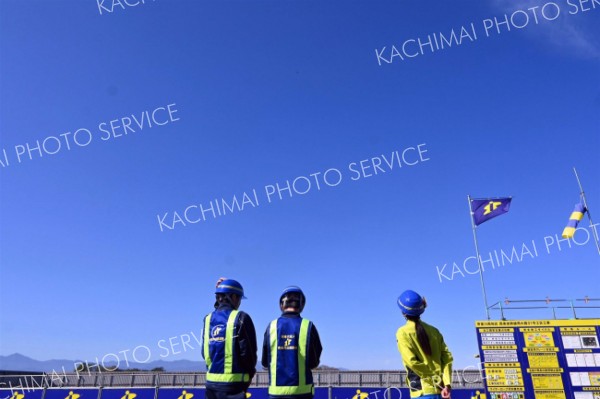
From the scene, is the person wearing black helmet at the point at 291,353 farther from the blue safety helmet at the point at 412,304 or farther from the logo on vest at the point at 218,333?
the blue safety helmet at the point at 412,304

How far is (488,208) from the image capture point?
55.5ft

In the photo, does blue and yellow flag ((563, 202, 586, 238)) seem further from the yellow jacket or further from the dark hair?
the dark hair

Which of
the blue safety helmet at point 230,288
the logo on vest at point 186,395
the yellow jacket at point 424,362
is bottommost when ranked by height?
the logo on vest at point 186,395

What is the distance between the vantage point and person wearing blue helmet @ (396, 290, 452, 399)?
4219mm

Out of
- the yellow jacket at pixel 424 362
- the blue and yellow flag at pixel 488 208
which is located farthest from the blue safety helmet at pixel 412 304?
the blue and yellow flag at pixel 488 208

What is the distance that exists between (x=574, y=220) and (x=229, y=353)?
17908mm

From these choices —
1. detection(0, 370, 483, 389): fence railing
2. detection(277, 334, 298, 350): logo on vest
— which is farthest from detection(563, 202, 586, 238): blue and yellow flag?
detection(277, 334, 298, 350): logo on vest

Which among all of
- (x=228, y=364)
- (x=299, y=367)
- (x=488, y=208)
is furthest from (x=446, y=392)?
(x=488, y=208)

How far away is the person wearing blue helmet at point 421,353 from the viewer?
4219 mm

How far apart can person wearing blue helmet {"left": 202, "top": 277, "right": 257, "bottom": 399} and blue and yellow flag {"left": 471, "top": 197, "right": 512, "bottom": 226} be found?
14960mm

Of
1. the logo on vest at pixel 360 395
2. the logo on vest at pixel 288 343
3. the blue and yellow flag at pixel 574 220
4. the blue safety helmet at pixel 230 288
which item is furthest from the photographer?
the blue and yellow flag at pixel 574 220

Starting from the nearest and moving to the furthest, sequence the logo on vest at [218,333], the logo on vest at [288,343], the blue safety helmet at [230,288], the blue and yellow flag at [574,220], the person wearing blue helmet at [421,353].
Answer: the person wearing blue helmet at [421,353] < the logo on vest at [288,343] < the logo on vest at [218,333] < the blue safety helmet at [230,288] < the blue and yellow flag at [574,220]

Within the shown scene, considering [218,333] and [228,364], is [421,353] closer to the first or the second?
[228,364]

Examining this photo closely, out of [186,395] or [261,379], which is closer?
[186,395]
